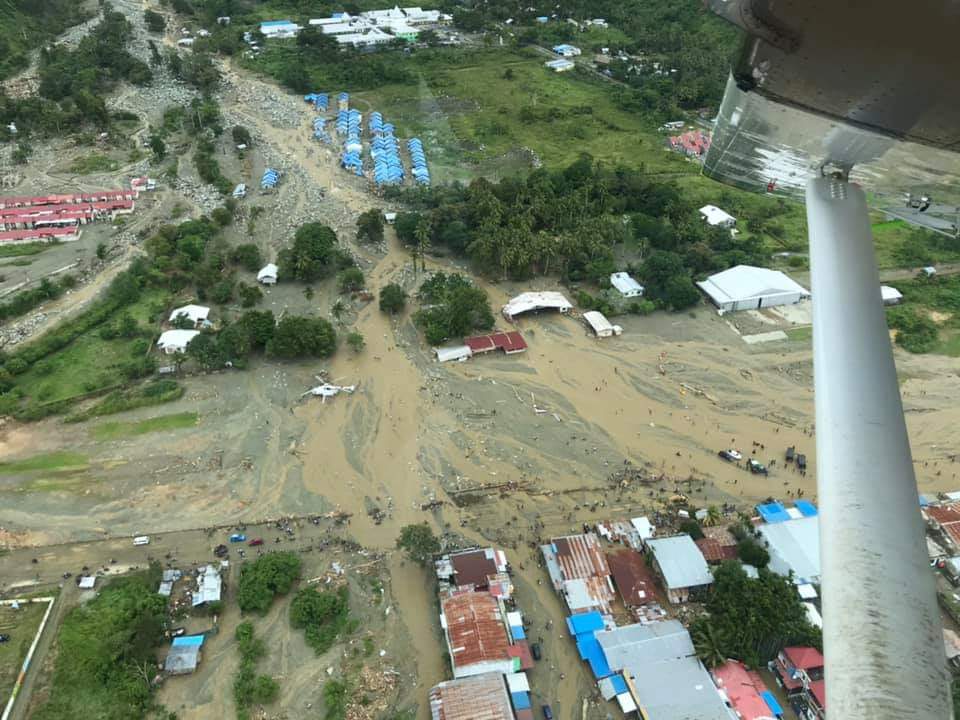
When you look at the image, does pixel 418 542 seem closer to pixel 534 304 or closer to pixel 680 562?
pixel 680 562

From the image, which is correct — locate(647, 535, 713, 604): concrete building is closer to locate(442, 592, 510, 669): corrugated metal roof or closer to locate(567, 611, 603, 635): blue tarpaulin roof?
locate(567, 611, 603, 635): blue tarpaulin roof

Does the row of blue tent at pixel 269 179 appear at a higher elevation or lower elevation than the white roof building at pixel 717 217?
lower

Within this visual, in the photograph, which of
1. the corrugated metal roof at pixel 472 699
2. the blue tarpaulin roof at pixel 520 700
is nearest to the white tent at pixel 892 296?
the blue tarpaulin roof at pixel 520 700

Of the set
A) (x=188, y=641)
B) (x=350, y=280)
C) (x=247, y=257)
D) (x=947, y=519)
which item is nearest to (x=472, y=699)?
(x=188, y=641)

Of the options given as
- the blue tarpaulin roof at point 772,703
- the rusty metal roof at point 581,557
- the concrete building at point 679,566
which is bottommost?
the rusty metal roof at point 581,557

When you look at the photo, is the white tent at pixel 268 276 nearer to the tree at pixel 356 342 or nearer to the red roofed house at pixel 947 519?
the tree at pixel 356 342

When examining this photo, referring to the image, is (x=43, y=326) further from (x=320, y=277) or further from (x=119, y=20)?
(x=119, y=20)
